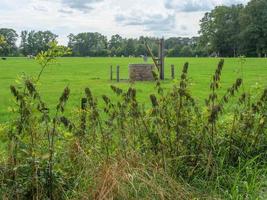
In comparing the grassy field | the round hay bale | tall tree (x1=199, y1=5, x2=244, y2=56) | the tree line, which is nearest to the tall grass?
the grassy field

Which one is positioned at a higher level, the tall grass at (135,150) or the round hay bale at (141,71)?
the tall grass at (135,150)

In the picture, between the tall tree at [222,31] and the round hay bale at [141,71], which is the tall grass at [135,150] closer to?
the round hay bale at [141,71]

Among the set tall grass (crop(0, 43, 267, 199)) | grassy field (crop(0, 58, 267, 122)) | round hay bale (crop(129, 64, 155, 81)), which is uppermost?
tall grass (crop(0, 43, 267, 199))

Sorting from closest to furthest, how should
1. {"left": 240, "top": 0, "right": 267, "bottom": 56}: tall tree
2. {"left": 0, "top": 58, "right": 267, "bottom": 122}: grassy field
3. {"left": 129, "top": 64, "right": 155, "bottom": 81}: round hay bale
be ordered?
{"left": 0, "top": 58, "right": 267, "bottom": 122}: grassy field, {"left": 129, "top": 64, "right": 155, "bottom": 81}: round hay bale, {"left": 240, "top": 0, "right": 267, "bottom": 56}: tall tree

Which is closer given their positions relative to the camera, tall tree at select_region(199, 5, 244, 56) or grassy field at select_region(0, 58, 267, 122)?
grassy field at select_region(0, 58, 267, 122)

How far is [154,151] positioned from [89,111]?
916mm

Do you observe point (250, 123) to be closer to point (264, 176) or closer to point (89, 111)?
point (264, 176)

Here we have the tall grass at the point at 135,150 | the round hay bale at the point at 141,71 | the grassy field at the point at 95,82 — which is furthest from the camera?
the round hay bale at the point at 141,71

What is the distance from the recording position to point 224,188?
6.02 m

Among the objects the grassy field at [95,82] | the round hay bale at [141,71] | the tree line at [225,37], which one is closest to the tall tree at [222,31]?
the tree line at [225,37]

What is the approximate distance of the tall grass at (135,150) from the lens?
530 cm

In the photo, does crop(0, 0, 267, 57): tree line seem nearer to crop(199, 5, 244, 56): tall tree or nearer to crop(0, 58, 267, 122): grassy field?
crop(199, 5, 244, 56): tall tree

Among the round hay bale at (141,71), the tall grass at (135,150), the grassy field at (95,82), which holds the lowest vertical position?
the grassy field at (95,82)

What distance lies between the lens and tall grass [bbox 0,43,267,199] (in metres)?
5.30
